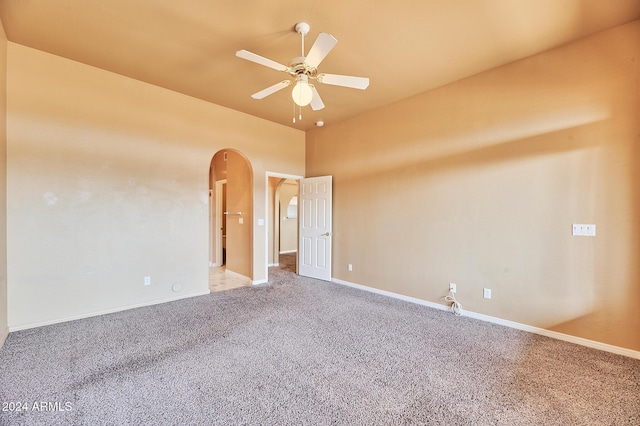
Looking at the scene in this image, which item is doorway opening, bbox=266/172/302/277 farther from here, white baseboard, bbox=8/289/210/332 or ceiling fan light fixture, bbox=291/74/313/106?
ceiling fan light fixture, bbox=291/74/313/106

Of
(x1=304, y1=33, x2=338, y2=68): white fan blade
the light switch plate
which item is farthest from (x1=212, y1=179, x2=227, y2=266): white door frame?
the light switch plate

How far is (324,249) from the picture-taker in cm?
530

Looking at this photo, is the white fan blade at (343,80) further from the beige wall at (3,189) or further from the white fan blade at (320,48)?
the beige wall at (3,189)

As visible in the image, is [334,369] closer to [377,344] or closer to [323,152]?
[377,344]

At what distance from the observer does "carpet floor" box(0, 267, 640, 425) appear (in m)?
1.74

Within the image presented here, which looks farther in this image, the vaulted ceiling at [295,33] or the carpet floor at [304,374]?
the vaulted ceiling at [295,33]

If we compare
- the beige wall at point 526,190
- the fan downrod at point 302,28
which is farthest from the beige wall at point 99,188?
the beige wall at point 526,190

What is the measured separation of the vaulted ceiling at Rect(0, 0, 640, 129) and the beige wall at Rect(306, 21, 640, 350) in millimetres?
413

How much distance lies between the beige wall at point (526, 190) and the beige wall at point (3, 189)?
4513 millimetres

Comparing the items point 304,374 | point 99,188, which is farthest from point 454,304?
point 99,188

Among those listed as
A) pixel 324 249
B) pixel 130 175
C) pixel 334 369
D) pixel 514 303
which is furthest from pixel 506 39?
A: pixel 130 175

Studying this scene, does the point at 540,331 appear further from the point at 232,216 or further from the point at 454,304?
the point at 232,216

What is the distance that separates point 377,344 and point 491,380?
975 mm

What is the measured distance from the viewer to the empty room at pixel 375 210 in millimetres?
2021
